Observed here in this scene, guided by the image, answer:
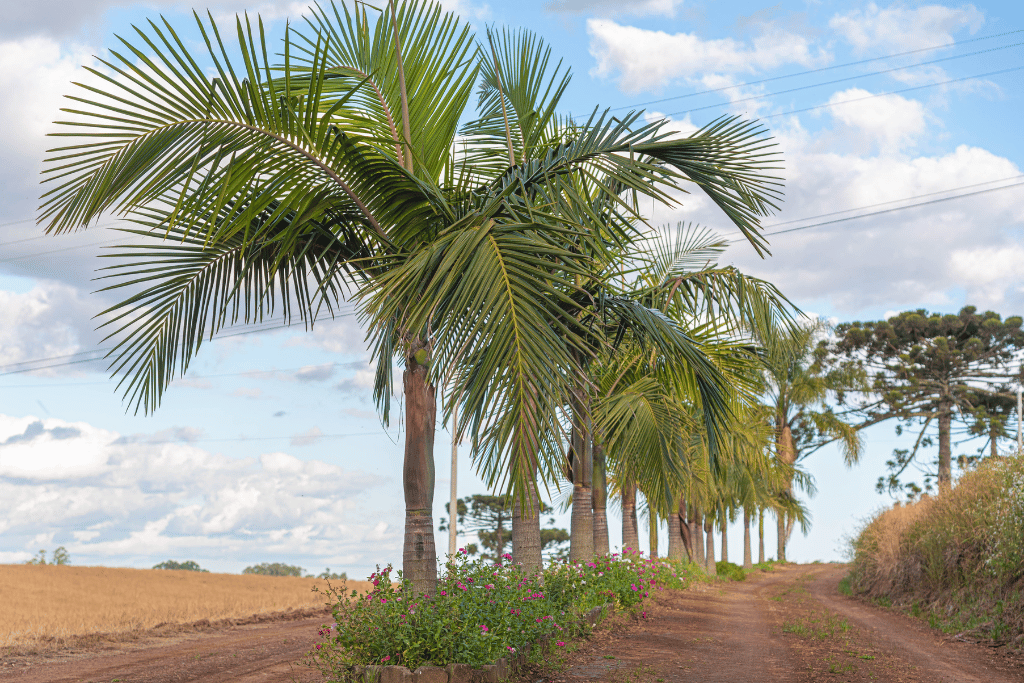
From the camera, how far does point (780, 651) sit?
9.83 m

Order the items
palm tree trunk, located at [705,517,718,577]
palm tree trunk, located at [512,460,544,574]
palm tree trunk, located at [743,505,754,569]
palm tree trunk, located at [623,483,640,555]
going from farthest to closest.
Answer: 1. palm tree trunk, located at [743,505,754,569]
2. palm tree trunk, located at [705,517,718,577]
3. palm tree trunk, located at [623,483,640,555]
4. palm tree trunk, located at [512,460,544,574]

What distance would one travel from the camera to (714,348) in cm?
1262

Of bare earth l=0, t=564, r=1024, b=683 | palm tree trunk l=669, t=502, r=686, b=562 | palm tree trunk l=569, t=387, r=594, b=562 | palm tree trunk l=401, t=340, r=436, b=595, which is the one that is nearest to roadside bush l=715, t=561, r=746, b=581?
palm tree trunk l=669, t=502, r=686, b=562

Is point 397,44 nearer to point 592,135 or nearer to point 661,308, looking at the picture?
point 592,135

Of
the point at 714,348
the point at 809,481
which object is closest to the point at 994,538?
the point at 714,348

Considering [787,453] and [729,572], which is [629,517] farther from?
[787,453]

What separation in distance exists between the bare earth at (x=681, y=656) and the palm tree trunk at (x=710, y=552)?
554 inches

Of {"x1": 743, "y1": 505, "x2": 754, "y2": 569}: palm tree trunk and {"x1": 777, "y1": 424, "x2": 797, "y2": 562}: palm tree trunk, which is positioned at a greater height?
{"x1": 777, "y1": 424, "x2": 797, "y2": 562}: palm tree trunk

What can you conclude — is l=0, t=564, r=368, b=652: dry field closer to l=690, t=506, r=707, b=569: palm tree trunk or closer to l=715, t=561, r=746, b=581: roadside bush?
l=690, t=506, r=707, b=569: palm tree trunk

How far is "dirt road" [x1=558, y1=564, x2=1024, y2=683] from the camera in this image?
7.95 meters

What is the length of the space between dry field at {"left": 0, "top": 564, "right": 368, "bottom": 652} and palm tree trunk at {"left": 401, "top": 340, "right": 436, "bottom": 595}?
252 inches

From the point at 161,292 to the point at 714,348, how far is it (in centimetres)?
821

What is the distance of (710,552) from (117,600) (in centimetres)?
2035

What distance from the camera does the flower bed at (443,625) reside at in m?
6.42
